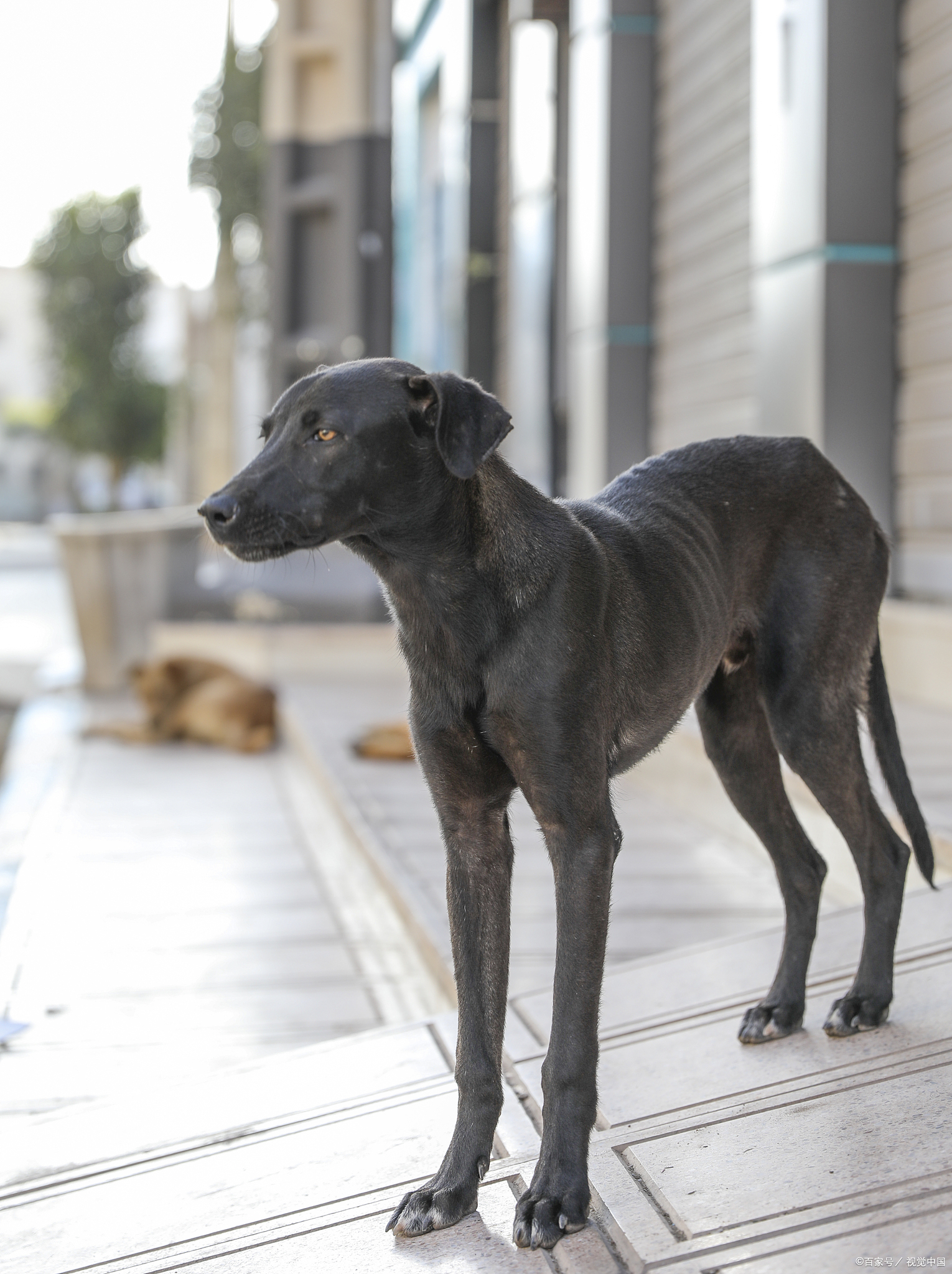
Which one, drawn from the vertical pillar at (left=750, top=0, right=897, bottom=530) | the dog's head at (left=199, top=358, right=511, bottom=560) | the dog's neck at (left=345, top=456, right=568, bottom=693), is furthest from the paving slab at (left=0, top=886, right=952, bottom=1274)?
the vertical pillar at (left=750, top=0, right=897, bottom=530)

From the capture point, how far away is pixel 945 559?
4.94m

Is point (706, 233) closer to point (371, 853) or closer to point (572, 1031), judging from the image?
point (371, 853)

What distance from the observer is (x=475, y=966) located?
1.91 metres

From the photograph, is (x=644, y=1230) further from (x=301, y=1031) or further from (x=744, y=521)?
(x=301, y=1031)

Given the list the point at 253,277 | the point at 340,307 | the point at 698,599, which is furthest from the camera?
the point at 253,277

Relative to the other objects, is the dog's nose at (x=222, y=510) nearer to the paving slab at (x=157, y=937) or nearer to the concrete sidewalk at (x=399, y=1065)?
the concrete sidewalk at (x=399, y=1065)

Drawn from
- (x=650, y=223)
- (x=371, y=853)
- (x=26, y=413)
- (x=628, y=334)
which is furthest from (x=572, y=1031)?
(x=26, y=413)

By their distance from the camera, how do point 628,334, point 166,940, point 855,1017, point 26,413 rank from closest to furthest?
point 855,1017
point 166,940
point 628,334
point 26,413

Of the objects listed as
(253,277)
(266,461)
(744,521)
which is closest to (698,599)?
(744,521)

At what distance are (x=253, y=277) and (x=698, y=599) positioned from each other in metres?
16.7

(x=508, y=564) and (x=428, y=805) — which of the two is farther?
(x=428, y=805)

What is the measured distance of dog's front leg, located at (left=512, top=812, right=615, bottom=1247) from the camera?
1.74 meters

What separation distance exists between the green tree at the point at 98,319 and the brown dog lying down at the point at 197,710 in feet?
67.8

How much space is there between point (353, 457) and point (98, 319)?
26.3 meters
